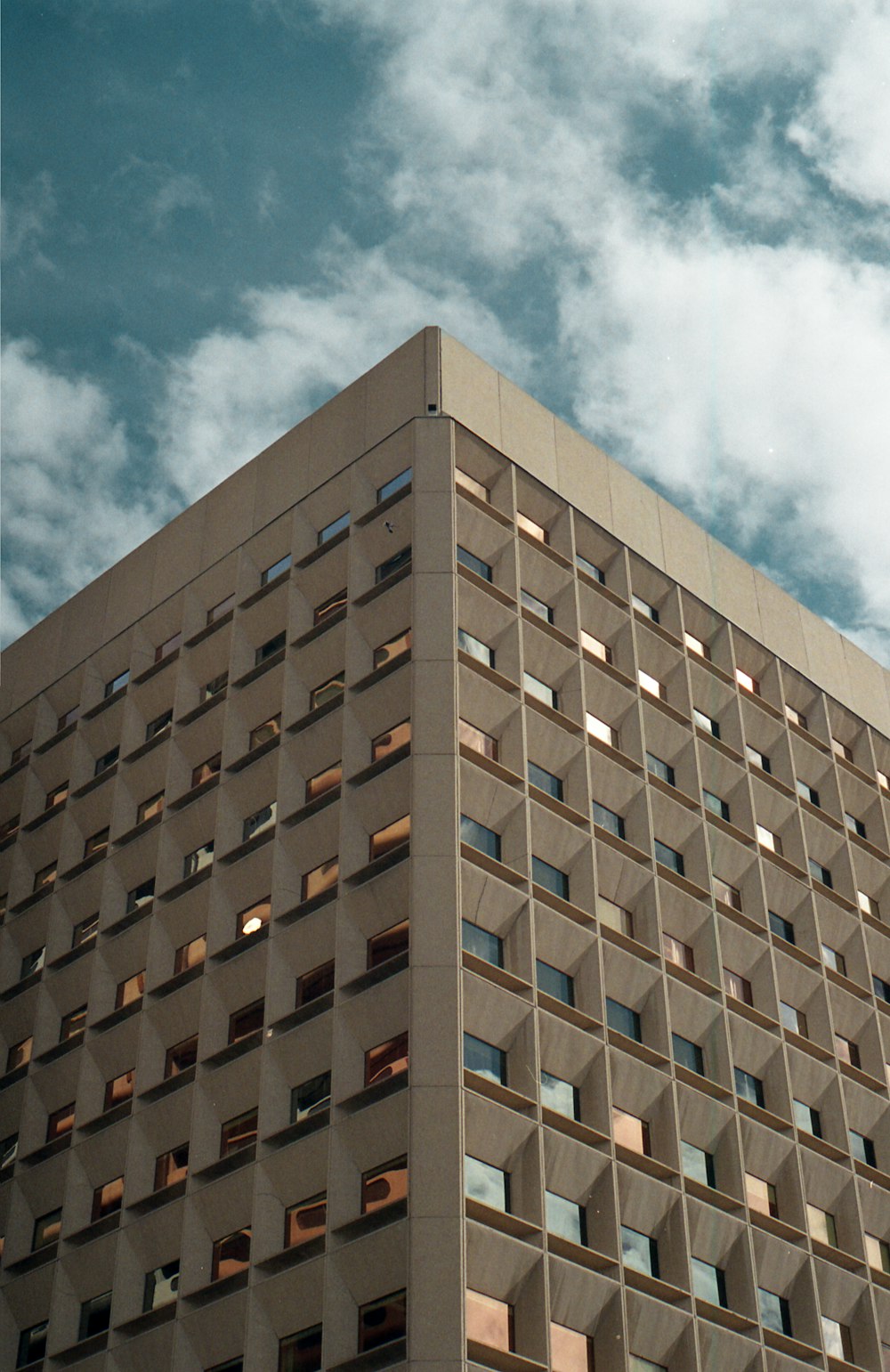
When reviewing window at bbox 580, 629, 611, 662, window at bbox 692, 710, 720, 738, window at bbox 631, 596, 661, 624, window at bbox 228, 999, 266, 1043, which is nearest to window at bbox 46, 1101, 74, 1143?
window at bbox 228, 999, 266, 1043

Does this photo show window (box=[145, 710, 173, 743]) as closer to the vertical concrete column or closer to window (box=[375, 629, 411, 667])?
window (box=[375, 629, 411, 667])

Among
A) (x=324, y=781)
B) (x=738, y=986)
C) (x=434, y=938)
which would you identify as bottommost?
(x=434, y=938)

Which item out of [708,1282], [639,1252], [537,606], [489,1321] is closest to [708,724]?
[537,606]

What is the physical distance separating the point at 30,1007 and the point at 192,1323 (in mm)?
15454

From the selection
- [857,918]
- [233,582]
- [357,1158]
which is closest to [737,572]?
[857,918]

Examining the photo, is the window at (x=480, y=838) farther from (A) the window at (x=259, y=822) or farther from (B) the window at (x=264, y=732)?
(B) the window at (x=264, y=732)

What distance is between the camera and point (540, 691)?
184 ft

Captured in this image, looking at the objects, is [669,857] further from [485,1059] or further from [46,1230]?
[46,1230]

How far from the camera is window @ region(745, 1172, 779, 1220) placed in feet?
170

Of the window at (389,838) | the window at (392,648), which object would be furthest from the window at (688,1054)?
the window at (392,648)

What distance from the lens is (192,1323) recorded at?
45531mm

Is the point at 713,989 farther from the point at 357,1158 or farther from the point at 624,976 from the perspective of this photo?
the point at 357,1158

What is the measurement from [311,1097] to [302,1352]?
6.45m

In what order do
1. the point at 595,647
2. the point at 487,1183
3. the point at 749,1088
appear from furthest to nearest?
the point at 595,647, the point at 749,1088, the point at 487,1183
